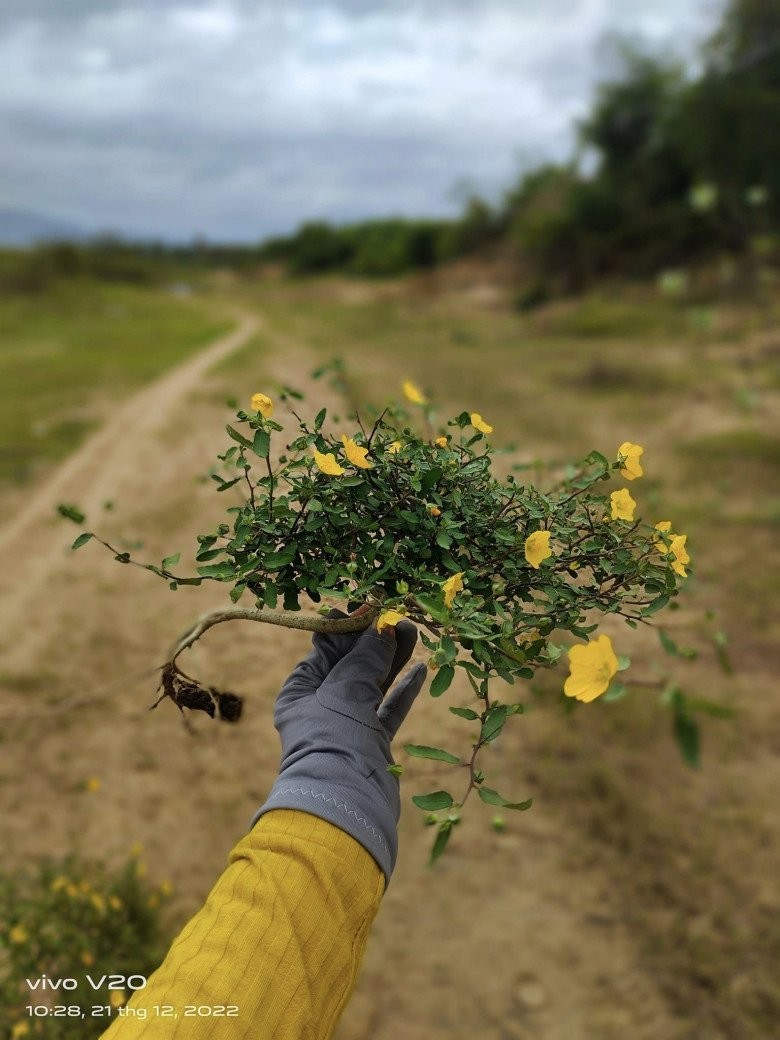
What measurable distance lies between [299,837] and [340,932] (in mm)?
147

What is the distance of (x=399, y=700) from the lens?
1378 millimetres

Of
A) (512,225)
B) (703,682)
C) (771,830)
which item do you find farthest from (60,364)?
(512,225)

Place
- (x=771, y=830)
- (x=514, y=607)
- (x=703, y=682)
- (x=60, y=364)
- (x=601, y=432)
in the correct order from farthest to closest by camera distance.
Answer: (x=60, y=364) < (x=601, y=432) < (x=703, y=682) < (x=771, y=830) < (x=514, y=607)

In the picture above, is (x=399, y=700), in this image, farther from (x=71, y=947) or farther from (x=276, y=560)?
(x=71, y=947)

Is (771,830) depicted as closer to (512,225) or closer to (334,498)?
(334,498)

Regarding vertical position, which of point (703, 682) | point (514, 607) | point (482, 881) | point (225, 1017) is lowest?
point (482, 881)

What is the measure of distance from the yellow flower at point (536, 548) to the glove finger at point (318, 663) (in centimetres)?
38

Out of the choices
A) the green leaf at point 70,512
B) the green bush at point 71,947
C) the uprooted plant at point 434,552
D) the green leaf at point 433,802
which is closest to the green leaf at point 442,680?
the uprooted plant at point 434,552

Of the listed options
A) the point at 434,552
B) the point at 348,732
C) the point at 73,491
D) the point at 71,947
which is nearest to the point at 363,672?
the point at 348,732

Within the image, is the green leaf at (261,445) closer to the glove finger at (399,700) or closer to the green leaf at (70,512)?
the green leaf at (70,512)

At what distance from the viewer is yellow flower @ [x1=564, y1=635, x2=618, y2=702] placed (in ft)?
3.16

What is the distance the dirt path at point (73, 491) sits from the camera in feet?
14.9

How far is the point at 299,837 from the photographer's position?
108cm

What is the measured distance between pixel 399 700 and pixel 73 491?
5363mm
